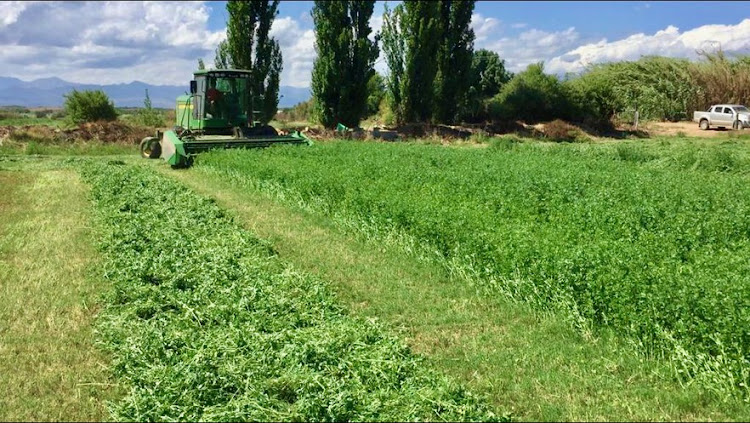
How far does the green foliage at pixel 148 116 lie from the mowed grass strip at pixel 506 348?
90.3ft

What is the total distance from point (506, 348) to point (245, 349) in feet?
6.85

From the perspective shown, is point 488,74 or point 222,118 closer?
point 222,118

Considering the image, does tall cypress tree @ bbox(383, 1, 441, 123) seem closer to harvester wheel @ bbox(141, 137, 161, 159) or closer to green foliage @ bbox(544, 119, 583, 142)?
green foliage @ bbox(544, 119, 583, 142)

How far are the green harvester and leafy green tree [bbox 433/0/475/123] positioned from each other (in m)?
13.3

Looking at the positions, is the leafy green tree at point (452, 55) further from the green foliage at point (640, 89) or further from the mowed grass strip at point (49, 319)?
the mowed grass strip at point (49, 319)

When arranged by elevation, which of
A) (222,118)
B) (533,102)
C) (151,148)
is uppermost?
(533,102)

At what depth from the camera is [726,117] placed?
29.5m

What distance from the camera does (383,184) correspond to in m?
10.0

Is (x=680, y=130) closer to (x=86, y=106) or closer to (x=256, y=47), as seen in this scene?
(x=256, y=47)

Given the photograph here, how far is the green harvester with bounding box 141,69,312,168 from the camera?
54.2ft

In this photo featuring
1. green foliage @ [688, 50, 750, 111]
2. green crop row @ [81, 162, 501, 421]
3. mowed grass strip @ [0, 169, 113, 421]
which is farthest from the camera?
green foliage @ [688, 50, 750, 111]

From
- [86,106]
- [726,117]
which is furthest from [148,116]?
[726,117]

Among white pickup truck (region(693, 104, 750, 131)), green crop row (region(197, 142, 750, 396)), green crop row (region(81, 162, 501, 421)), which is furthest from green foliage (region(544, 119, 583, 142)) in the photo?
green crop row (region(81, 162, 501, 421))

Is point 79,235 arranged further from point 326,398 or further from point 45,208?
point 326,398
